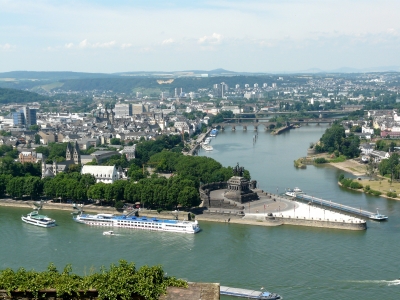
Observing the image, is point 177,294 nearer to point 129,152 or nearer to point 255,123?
point 129,152

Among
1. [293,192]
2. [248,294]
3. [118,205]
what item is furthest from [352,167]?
[248,294]

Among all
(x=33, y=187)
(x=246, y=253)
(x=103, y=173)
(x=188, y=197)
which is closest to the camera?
(x=246, y=253)

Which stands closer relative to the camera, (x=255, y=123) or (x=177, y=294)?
(x=177, y=294)

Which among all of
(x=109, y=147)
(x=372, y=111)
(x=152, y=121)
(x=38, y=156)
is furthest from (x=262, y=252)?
(x=372, y=111)

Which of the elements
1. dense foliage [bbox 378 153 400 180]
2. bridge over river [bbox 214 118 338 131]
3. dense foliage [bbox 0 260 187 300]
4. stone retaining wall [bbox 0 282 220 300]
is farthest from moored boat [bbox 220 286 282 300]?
bridge over river [bbox 214 118 338 131]


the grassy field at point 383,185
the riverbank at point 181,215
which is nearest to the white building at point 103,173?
the riverbank at point 181,215

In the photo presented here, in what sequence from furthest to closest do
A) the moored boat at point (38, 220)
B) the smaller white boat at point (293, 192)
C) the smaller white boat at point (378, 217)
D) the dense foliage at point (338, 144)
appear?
1. the dense foliage at point (338, 144)
2. the smaller white boat at point (293, 192)
3. the smaller white boat at point (378, 217)
4. the moored boat at point (38, 220)

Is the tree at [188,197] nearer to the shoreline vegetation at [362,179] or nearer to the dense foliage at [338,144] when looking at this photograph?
the shoreline vegetation at [362,179]
